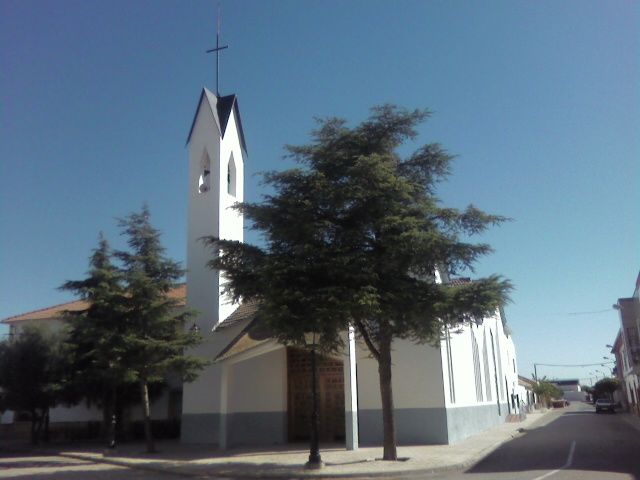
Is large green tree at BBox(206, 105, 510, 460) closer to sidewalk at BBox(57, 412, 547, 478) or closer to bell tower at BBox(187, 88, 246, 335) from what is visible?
sidewalk at BBox(57, 412, 547, 478)

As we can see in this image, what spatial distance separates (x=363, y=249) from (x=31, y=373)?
58.5 ft

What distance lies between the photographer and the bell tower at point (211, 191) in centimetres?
2486

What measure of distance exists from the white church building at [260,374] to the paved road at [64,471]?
5159 mm

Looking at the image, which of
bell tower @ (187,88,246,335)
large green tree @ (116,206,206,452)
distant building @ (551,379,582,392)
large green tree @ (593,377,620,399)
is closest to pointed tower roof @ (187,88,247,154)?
bell tower @ (187,88,246,335)

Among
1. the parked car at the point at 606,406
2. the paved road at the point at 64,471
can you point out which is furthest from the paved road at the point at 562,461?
the parked car at the point at 606,406

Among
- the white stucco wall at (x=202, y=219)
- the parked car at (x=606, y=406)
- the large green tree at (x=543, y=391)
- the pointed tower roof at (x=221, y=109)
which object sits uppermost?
the pointed tower roof at (x=221, y=109)

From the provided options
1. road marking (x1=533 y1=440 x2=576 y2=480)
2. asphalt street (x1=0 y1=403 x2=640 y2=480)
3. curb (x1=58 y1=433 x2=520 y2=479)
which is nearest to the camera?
road marking (x1=533 y1=440 x2=576 y2=480)

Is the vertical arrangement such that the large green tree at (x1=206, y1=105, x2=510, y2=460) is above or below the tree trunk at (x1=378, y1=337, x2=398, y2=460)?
above

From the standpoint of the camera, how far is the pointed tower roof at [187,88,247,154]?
26883mm

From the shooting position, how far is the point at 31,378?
25.2 meters

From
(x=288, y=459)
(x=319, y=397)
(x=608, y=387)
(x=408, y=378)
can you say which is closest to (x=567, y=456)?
(x=408, y=378)

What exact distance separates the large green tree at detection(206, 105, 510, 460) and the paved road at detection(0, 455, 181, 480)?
Answer: 5.55 metres

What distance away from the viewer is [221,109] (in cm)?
2772

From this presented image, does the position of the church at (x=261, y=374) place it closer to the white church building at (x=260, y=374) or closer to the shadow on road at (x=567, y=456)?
the white church building at (x=260, y=374)
